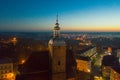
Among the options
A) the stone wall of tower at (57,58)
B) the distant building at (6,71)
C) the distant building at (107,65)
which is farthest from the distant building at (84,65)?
the stone wall of tower at (57,58)

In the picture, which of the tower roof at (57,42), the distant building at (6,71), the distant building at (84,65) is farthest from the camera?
the distant building at (84,65)

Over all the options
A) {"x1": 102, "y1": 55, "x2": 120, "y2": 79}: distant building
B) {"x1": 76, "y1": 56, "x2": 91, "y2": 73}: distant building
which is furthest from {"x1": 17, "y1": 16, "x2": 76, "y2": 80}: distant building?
{"x1": 76, "y1": 56, "x2": 91, "y2": 73}: distant building

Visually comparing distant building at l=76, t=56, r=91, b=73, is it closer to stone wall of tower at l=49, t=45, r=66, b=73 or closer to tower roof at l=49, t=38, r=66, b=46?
stone wall of tower at l=49, t=45, r=66, b=73

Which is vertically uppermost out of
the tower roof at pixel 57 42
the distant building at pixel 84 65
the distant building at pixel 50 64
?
the tower roof at pixel 57 42

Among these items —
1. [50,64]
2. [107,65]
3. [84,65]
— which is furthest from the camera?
[84,65]

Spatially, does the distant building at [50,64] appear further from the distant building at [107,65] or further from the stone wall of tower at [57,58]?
the distant building at [107,65]

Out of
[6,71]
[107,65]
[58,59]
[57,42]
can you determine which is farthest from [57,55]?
[107,65]

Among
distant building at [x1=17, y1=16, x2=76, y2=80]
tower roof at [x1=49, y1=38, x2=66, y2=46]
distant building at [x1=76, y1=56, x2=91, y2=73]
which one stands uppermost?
tower roof at [x1=49, y1=38, x2=66, y2=46]

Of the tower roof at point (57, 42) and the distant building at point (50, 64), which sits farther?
the distant building at point (50, 64)

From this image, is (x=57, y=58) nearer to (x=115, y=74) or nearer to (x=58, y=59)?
(x=58, y=59)
